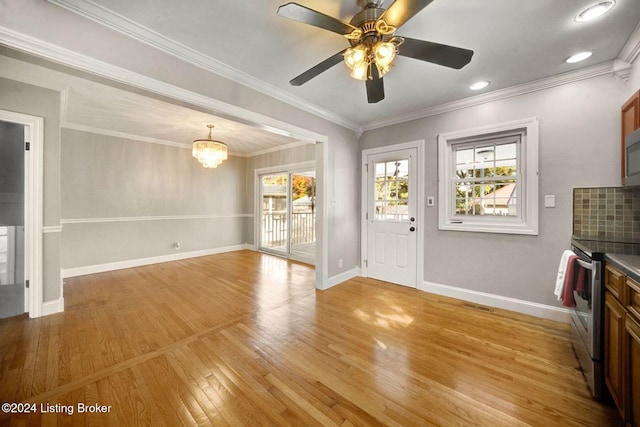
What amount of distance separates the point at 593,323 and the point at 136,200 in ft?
20.8

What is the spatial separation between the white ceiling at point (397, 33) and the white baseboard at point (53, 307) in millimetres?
2918

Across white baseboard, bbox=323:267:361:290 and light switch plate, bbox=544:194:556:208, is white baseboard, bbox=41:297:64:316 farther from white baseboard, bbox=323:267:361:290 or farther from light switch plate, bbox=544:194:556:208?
light switch plate, bbox=544:194:556:208

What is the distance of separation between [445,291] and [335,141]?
265cm

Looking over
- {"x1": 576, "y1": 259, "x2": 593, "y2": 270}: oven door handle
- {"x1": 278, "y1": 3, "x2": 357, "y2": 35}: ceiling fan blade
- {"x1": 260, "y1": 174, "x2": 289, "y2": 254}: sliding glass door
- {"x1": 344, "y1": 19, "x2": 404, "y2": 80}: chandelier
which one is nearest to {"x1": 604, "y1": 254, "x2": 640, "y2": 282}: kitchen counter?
{"x1": 576, "y1": 259, "x2": 593, "y2": 270}: oven door handle

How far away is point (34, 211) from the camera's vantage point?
258 centimetres

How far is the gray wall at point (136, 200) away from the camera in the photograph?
13.4 feet

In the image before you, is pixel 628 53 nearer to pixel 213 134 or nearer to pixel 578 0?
pixel 578 0

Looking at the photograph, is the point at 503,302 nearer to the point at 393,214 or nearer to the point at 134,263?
the point at 393,214

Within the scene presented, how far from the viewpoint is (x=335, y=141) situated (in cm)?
372

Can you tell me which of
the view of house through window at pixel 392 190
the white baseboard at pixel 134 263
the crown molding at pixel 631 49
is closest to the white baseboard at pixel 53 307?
the white baseboard at pixel 134 263

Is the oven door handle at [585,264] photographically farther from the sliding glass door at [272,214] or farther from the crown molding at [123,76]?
the sliding glass door at [272,214]

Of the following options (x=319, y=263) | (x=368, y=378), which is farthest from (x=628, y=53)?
(x=319, y=263)

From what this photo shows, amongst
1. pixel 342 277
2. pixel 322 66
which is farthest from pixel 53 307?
pixel 322 66

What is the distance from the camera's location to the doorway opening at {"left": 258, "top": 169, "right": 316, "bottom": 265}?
559 cm
